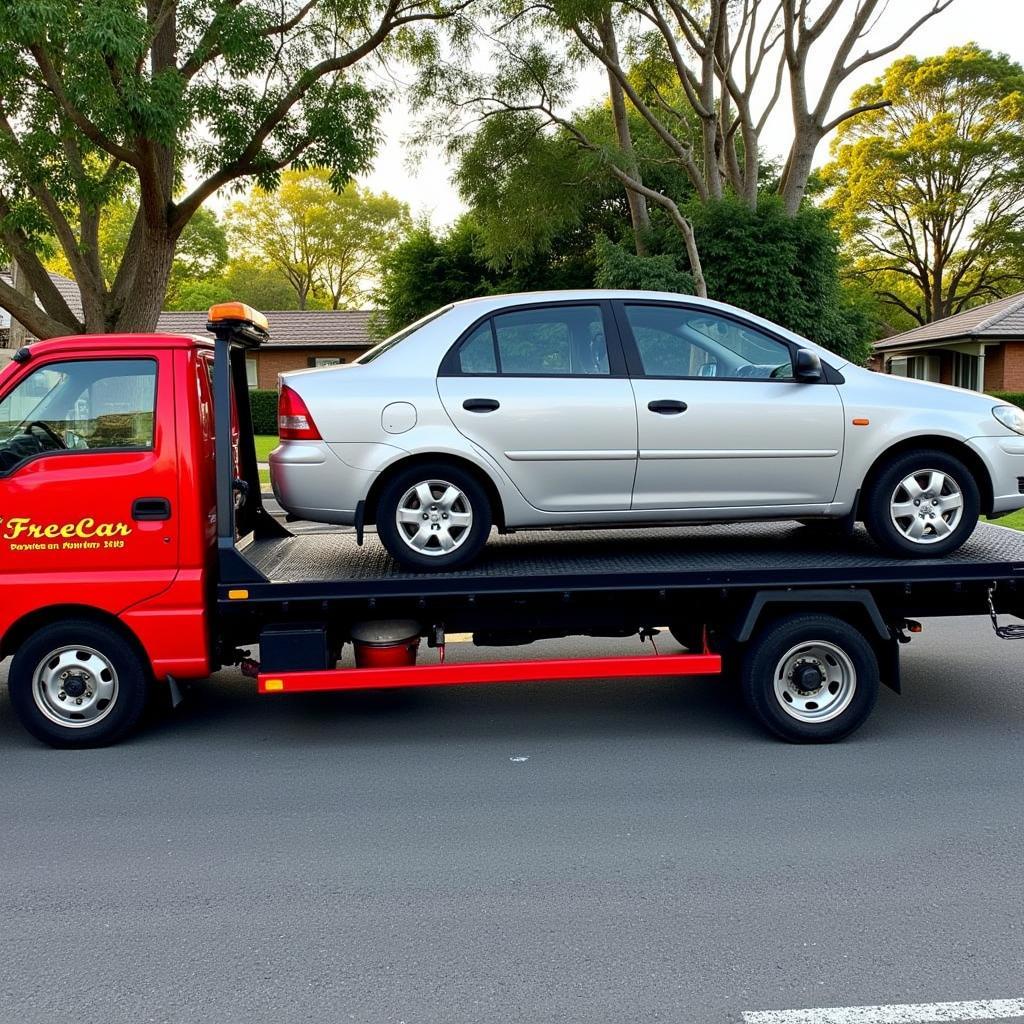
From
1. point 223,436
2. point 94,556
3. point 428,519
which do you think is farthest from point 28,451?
point 428,519

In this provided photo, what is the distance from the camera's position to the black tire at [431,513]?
5535 mm

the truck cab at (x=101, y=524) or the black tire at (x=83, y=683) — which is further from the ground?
the truck cab at (x=101, y=524)

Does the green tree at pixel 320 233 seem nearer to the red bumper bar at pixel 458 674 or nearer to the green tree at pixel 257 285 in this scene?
the green tree at pixel 257 285

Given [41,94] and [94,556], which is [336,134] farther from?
[94,556]

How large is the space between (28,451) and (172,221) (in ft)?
28.0

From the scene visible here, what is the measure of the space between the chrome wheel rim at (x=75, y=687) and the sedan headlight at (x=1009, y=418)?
197 inches

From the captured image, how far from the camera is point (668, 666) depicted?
5.52m

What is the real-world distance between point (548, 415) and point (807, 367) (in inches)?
57.0

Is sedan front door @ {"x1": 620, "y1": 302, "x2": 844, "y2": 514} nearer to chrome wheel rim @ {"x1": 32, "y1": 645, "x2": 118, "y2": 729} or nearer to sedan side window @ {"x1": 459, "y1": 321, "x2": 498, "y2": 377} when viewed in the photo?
sedan side window @ {"x1": 459, "y1": 321, "x2": 498, "y2": 377}

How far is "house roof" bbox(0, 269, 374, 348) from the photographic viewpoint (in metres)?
40.3

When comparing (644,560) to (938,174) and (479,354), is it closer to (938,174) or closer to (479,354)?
(479,354)

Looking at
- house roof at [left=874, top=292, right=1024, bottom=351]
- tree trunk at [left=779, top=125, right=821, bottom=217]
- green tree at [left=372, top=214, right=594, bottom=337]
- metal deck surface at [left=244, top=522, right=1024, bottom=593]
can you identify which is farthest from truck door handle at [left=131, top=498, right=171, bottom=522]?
house roof at [left=874, top=292, right=1024, bottom=351]

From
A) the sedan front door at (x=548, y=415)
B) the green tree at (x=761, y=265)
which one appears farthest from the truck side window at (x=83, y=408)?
the green tree at (x=761, y=265)

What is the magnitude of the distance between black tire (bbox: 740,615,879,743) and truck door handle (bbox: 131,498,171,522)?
3.18 meters
